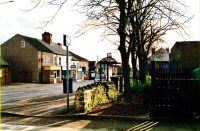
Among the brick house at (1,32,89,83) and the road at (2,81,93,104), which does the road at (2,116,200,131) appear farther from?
the brick house at (1,32,89,83)

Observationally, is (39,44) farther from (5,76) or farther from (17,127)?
(17,127)

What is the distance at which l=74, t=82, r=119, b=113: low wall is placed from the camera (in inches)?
492

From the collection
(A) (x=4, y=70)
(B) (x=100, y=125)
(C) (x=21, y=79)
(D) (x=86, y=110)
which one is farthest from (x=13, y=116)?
(C) (x=21, y=79)

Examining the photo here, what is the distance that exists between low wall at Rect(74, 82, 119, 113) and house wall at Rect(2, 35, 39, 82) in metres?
40.3

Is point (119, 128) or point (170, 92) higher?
point (170, 92)

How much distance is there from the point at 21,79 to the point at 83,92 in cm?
4600

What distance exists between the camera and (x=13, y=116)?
1251cm

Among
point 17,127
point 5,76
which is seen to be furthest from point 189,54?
point 17,127

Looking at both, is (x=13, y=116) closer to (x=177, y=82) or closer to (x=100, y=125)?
(x=100, y=125)

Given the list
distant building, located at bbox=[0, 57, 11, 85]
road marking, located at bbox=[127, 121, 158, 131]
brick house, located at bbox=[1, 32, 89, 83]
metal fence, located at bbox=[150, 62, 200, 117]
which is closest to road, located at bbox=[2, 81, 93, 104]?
distant building, located at bbox=[0, 57, 11, 85]

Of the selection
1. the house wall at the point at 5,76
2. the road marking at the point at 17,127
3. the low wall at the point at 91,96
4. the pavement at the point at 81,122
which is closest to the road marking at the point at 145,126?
the pavement at the point at 81,122

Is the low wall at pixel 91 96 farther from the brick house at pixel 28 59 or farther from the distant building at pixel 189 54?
the brick house at pixel 28 59

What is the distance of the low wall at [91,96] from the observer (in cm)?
1251

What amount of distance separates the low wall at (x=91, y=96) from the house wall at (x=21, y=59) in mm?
40293
